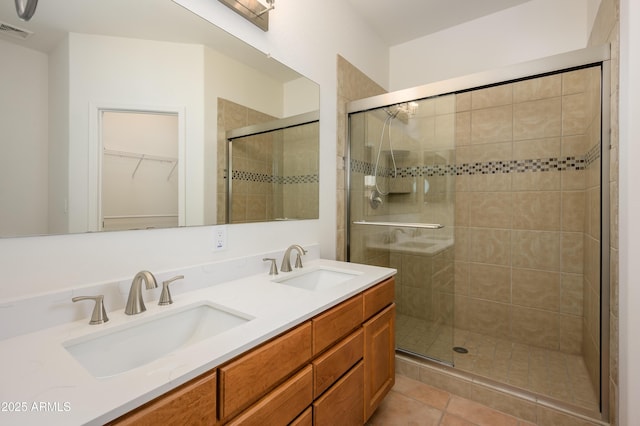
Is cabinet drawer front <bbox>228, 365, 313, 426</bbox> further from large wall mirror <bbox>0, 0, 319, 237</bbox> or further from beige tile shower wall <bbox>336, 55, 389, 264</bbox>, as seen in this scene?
beige tile shower wall <bbox>336, 55, 389, 264</bbox>

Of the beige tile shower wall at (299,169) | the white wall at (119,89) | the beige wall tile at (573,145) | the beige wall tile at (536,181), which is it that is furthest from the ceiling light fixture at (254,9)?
the beige wall tile at (573,145)

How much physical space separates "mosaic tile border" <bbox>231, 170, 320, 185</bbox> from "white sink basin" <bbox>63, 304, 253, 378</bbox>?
0.68 meters

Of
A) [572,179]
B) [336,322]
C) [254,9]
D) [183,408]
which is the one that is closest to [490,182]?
[572,179]

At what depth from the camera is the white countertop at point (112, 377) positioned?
0.54 meters

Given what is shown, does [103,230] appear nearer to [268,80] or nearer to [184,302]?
[184,302]

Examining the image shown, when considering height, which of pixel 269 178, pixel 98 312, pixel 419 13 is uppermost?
pixel 419 13

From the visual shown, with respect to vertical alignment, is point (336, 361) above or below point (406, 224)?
below

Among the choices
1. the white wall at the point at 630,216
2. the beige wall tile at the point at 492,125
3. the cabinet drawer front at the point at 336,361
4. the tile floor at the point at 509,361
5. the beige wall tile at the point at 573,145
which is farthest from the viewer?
the beige wall tile at the point at 492,125

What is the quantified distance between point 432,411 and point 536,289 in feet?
4.57

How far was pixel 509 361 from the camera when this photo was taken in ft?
6.90

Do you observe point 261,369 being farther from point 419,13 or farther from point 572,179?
point 419,13

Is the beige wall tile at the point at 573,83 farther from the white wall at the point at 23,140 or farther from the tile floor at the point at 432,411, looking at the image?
the white wall at the point at 23,140

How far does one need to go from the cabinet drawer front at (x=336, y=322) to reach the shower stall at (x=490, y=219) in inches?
39.1

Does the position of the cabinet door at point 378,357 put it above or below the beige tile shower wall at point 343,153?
below
